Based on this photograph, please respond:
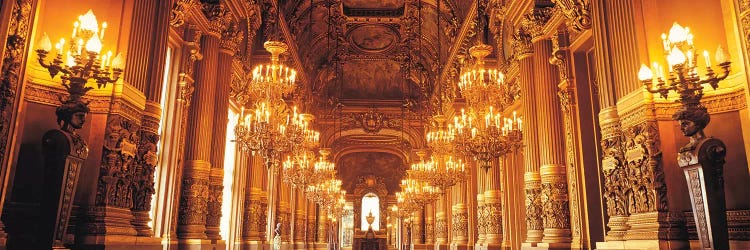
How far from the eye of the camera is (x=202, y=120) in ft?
35.8

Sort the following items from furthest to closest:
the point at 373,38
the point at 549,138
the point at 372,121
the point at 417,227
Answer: the point at 417,227, the point at 372,121, the point at 373,38, the point at 549,138

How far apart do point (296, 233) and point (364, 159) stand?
1690cm

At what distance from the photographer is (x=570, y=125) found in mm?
10273

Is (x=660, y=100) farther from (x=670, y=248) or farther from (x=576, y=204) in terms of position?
(x=576, y=204)

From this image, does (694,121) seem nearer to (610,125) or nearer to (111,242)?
(610,125)

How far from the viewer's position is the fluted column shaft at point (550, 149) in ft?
33.4

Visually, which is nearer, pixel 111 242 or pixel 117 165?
pixel 111 242

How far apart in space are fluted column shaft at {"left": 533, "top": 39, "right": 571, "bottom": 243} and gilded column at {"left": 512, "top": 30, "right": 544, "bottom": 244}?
26 cm

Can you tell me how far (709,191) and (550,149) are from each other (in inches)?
228

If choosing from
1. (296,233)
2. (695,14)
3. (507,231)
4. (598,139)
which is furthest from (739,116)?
(296,233)

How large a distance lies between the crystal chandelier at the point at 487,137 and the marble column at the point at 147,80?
4.88 meters

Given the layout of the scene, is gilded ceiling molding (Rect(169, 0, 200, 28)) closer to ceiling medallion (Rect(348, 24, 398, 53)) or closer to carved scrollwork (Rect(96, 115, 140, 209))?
carved scrollwork (Rect(96, 115, 140, 209))

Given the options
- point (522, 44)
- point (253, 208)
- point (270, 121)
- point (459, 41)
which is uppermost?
point (459, 41)

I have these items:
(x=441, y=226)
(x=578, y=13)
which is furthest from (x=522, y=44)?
(x=441, y=226)
